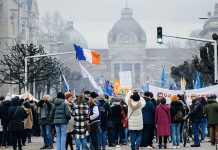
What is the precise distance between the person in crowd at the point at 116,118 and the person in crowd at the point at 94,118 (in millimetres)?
4738

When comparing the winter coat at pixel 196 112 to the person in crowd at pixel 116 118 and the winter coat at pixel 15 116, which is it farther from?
the winter coat at pixel 15 116

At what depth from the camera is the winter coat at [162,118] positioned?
26984 millimetres

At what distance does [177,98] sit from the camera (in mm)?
27953

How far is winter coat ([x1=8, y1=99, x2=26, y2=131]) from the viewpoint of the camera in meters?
26.4

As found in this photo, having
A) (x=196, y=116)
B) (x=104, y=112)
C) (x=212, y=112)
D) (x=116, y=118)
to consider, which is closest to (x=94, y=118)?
(x=104, y=112)

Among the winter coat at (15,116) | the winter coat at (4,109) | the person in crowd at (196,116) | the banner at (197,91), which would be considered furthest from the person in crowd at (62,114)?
the banner at (197,91)

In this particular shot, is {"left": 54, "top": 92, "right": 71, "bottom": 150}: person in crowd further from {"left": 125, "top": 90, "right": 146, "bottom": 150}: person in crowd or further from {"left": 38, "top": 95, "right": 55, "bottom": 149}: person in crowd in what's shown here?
{"left": 38, "top": 95, "right": 55, "bottom": 149}: person in crowd

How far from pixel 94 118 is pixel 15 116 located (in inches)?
118

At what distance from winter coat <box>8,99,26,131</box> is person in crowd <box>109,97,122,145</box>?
4276mm

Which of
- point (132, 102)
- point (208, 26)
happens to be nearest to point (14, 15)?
→ point (208, 26)

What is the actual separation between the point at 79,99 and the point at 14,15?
7807cm

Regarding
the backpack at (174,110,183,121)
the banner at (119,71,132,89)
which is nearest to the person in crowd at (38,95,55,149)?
the backpack at (174,110,183,121)

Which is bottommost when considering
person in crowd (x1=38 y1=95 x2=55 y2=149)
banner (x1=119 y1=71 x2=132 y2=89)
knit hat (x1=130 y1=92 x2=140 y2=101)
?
person in crowd (x1=38 y1=95 x2=55 y2=149)

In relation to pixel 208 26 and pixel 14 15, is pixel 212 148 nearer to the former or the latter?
pixel 14 15
